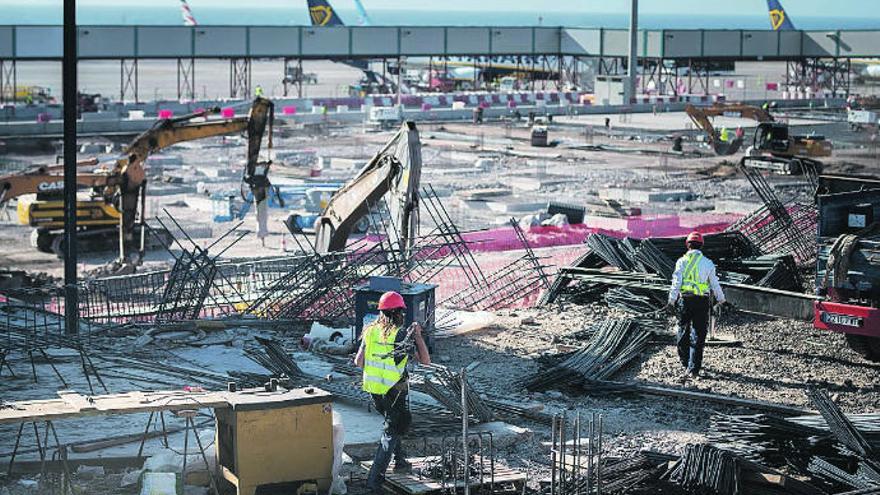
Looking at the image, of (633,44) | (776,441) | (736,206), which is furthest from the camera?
(633,44)

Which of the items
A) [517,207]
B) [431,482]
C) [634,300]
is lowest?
[431,482]

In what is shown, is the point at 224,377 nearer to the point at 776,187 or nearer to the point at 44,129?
the point at 776,187

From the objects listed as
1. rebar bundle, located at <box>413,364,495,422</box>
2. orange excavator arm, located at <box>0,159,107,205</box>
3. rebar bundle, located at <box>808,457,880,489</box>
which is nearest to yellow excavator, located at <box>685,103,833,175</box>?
orange excavator arm, located at <box>0,159,107,205</box>

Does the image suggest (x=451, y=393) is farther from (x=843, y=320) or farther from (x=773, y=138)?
(x=773, y=138)

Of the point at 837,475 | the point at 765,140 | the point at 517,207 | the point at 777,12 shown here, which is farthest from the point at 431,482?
the point at 777,12

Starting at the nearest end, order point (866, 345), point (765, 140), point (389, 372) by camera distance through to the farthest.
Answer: point (389, 372) → point (866, 345) → point (765, 140)

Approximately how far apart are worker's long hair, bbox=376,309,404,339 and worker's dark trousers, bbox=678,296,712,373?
5.60 m

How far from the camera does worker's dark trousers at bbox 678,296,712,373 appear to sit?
1692cm

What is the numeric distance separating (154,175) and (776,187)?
20.0m

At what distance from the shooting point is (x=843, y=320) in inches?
A: 687

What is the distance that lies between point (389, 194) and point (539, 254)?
6244 millimetres

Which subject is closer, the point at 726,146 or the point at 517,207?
the point at 517,207

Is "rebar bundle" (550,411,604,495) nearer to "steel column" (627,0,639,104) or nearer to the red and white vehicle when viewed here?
the red and white vehicle

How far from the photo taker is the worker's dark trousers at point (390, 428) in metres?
12.2
